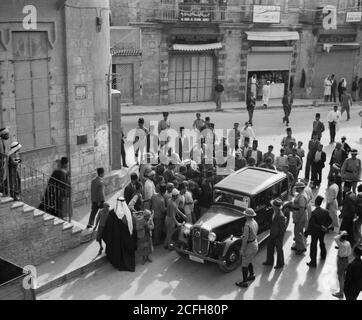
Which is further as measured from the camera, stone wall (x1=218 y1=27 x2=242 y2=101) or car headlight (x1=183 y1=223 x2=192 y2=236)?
stone wall (x1=218 y1=27 x2=242 y2=101)

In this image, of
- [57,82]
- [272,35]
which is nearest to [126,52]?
[272,35]

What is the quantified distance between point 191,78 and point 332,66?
10137 mm

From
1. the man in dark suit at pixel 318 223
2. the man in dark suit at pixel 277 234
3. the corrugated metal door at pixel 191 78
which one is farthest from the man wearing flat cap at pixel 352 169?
the corrugated metal door at pixel 191 78

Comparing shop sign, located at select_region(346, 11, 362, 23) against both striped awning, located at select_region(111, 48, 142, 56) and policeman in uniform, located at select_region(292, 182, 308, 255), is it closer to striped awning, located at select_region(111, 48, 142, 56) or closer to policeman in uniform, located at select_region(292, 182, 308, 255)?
striped awning, located at select_region(111, 48, 142, 56)

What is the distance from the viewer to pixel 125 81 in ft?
89.2

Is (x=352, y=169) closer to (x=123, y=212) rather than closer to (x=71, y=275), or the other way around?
(x=123, y=212)

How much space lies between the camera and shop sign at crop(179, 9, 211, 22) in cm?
2741

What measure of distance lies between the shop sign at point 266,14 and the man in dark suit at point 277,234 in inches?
818

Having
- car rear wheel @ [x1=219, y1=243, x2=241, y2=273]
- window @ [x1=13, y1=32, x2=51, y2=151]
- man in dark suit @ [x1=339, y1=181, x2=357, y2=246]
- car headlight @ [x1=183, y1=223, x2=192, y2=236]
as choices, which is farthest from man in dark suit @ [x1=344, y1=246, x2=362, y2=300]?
window @ [x1=13, y1=32, x2=51, y2=151]

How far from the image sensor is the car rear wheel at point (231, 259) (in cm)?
1070

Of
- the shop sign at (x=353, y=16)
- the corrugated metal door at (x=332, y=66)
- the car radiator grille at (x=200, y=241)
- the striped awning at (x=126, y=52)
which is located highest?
the shop sign at (x=353, y=16)

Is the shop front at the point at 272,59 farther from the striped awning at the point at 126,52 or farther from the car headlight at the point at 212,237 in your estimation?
the car headlight at the point at 212,237

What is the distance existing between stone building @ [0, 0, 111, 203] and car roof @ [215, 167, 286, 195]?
4324 millimetres

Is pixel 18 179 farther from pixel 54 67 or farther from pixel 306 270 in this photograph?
pixel 306 270
